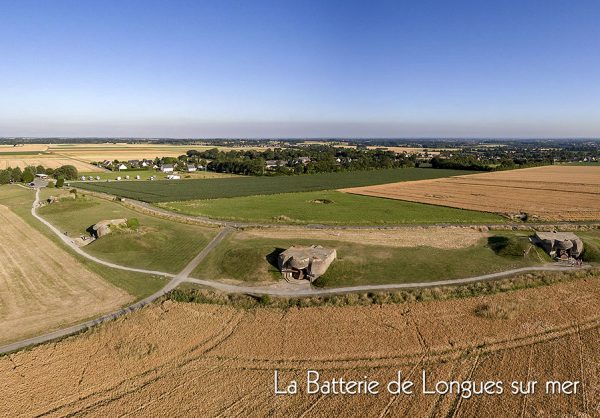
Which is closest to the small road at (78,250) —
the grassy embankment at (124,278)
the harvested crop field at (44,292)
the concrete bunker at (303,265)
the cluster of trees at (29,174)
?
the grassy embankment at (124,278)

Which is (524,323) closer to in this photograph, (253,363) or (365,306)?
(365,306)

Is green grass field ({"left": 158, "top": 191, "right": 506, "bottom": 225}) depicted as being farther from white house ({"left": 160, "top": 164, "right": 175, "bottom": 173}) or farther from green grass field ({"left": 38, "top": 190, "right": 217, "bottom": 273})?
white house ({"left": 160, "top": 164, "right": 175, "bottom": 173})

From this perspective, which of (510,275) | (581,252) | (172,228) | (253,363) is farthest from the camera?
(172,228)

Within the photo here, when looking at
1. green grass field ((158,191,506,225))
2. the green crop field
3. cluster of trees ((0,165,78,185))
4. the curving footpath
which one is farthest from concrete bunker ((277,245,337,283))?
cluster of trees ((0,165,78,185))

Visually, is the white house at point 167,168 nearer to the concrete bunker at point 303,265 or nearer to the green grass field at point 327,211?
the green grass field at point 327,211

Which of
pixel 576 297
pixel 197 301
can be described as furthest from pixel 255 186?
pixel 576 297

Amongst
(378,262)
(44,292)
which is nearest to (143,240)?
(44,292)

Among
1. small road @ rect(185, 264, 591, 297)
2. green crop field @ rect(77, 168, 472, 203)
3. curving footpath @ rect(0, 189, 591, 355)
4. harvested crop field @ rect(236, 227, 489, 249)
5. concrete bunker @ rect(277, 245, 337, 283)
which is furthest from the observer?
green crop field @ rect(77, 168, 472, 203)
